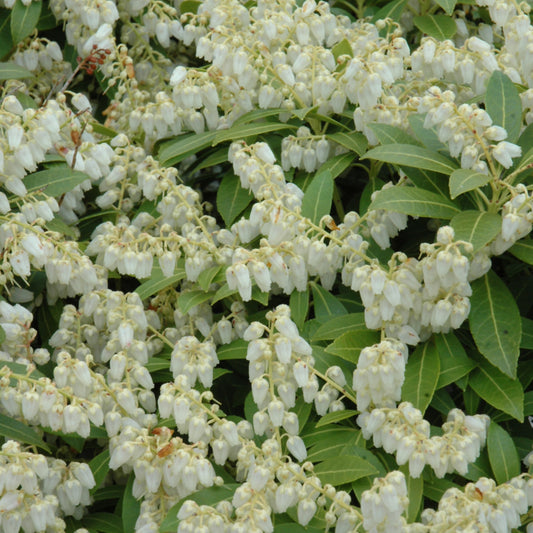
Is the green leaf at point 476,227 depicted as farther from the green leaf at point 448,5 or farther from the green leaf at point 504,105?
the green leaf at point 448,5

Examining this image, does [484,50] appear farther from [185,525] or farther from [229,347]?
[185,525]

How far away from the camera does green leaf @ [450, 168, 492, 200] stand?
3.08m

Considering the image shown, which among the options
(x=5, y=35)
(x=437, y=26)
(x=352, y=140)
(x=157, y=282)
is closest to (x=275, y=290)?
(x=157, y=282)

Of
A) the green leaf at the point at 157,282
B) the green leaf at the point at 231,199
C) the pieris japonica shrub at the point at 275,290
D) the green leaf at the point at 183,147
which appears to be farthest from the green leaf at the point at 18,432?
the green leaf at the point at 183,147

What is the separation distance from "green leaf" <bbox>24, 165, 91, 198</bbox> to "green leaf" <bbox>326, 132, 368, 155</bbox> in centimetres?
105

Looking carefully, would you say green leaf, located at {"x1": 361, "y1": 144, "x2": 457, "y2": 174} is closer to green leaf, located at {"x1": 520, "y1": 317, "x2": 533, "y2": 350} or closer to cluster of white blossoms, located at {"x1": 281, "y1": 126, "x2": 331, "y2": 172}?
cluster of white blossoms, located at {"x1": 281, "y1": 126, "x2": 331, "y2": 172}

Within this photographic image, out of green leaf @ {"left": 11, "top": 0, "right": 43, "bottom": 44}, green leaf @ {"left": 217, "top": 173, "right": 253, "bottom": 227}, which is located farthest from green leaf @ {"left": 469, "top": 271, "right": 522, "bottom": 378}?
green leaf @ {"left": 11, "top": 0, "right": 43, "bottom": 44}

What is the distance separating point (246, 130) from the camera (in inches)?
152

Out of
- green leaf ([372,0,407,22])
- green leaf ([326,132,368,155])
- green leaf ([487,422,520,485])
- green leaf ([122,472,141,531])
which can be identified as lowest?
green leaf ([122,472,141,531])

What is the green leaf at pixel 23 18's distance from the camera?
4.34 metres

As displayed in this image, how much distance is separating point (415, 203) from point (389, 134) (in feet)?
1.40

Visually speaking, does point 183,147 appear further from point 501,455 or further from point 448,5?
point 501,455

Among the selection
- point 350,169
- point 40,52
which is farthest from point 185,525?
point 40,52

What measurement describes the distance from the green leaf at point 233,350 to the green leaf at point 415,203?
70 centimetres
